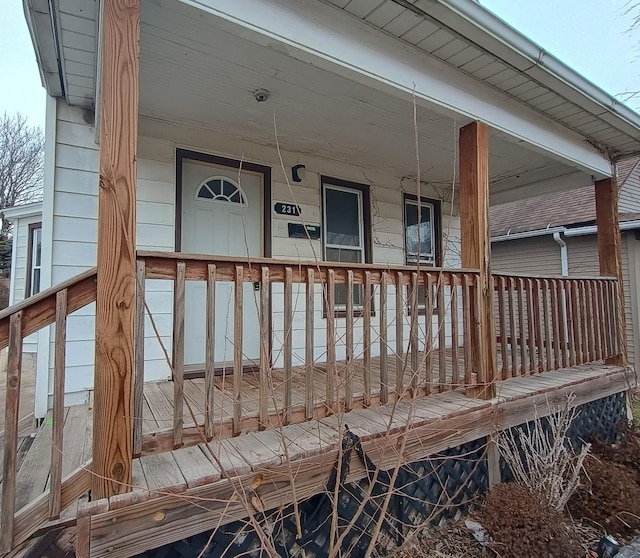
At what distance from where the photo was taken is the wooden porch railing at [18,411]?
149 cm

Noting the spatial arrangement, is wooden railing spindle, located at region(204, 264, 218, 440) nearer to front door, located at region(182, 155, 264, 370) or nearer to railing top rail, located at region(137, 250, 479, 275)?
railing top rail, located at region(137, 250, 479, 275)

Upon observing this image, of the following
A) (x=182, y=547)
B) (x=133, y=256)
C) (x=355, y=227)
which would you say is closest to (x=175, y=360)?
(x=133, y=256)

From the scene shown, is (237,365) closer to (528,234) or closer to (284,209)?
(284,209)

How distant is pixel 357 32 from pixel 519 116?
73.0 inches

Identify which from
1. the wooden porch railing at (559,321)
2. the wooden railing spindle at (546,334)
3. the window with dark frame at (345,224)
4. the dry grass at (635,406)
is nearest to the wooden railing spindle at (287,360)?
the wooden porch railing at (559,321)

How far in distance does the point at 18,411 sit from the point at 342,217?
3761mm

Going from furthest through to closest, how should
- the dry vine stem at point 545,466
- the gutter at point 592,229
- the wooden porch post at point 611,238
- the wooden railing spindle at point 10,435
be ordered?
the gutter at point 592,229, the wooden porch post at point 611,238, the dry vine stem at point 545,466, the wooden railing spindle at point 10,435

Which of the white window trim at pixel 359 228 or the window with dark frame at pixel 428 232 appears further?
the window with dark frame at pixel 428 232

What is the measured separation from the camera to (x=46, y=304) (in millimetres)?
1664

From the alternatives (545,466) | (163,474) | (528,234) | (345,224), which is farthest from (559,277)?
(528,234)

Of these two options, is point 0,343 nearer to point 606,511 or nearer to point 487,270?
point 487,270

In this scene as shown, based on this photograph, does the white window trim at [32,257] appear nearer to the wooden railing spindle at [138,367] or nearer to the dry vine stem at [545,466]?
the wooden railing spindle at [138,367]

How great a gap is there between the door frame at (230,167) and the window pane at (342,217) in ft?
2.69

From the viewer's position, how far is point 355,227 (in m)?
4.82
